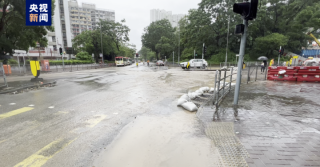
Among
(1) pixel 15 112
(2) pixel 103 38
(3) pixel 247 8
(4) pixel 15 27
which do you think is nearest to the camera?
(3) pixel 247 8

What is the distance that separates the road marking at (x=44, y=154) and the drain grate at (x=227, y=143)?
2882 millimetres

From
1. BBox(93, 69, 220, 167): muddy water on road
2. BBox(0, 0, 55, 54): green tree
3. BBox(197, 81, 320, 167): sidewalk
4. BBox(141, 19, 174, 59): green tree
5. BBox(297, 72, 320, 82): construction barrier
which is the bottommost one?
BBox(93, 69, 220, 167): muddy water on road

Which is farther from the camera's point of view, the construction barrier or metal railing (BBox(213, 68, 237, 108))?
the construction barrier

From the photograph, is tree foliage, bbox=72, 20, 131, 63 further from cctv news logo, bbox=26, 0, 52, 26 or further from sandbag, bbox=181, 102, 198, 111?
sandbag, bbox=181, 102, 198, 111

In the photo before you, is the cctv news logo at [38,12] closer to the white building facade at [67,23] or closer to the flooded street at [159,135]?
the flooded street at [159,135]

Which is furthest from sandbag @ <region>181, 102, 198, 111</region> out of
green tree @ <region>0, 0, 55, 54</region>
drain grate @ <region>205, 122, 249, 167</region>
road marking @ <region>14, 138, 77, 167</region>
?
green tree @ <region>0, 0, 55, 54</region>

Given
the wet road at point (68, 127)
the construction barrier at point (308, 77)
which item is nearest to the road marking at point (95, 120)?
the wet road at point (68, 127)

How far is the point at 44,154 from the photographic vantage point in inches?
114

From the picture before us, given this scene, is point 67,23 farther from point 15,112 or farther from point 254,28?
point 15,112

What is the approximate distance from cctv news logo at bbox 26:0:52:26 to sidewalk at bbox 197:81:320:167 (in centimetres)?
1382

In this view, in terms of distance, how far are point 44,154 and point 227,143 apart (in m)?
3.34

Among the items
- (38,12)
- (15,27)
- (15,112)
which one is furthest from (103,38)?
(15,112)

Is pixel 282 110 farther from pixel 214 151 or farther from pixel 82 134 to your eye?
pixel 82 134

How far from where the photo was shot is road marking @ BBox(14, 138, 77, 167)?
2637 millimetres
